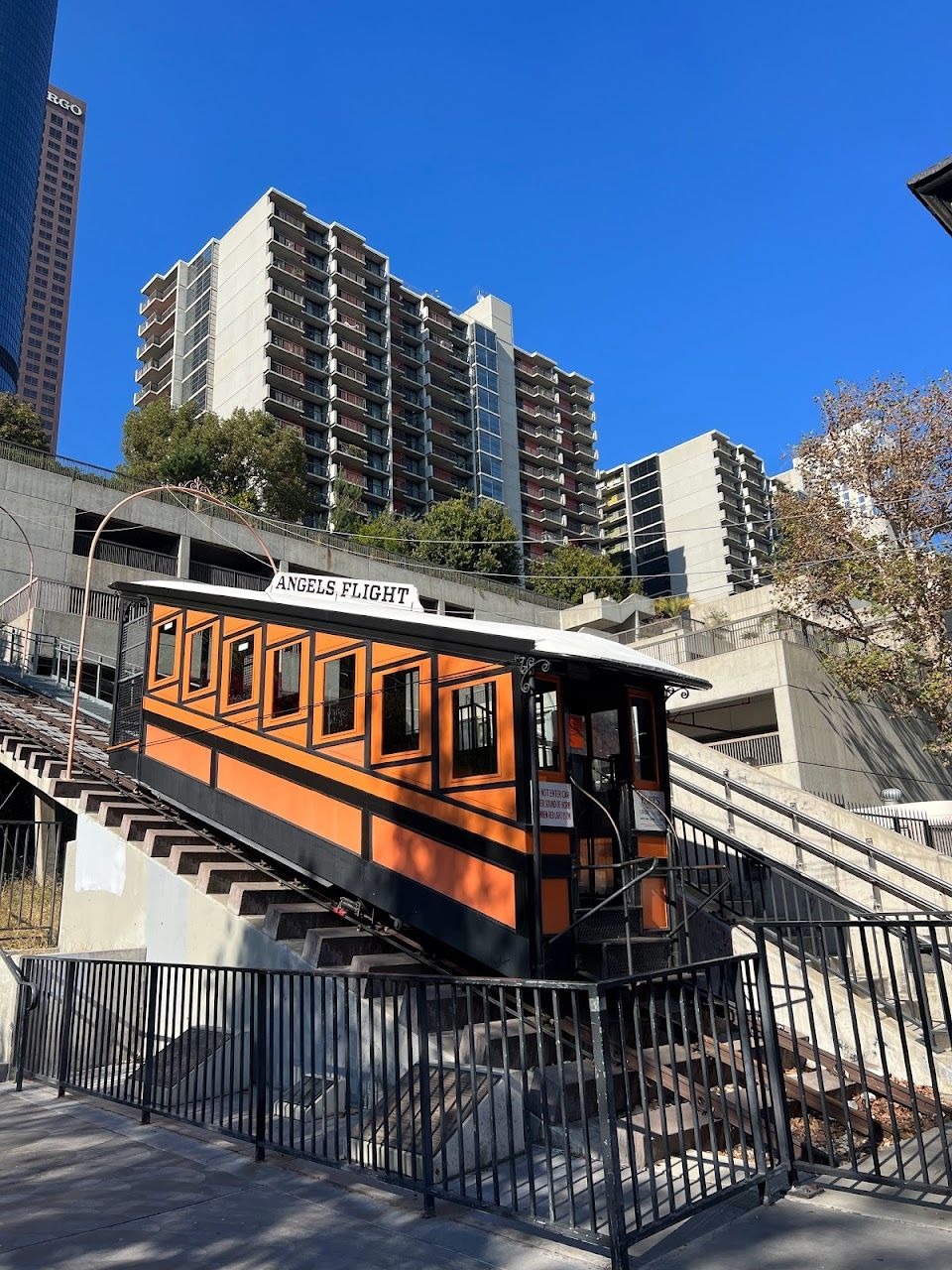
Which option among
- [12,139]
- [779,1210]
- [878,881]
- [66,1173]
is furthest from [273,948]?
[12,139]

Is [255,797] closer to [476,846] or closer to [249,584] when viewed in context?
[476,846]

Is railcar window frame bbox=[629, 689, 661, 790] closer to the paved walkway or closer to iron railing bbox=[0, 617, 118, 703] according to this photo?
the paved walkway

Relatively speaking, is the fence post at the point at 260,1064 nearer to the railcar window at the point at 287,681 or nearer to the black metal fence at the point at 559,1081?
the black metal fence at the point at 559,1081

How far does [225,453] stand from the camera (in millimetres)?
51812

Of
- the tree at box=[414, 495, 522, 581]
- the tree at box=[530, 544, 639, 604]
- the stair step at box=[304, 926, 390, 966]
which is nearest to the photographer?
the stair step at box=[304, 926, 390, 966]

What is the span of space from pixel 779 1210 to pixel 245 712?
8.88m

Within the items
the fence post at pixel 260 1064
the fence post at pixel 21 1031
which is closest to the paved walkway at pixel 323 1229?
the fence post at pixel 260 1064

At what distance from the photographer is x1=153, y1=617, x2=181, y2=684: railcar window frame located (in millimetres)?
13820

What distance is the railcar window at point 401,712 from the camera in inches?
380

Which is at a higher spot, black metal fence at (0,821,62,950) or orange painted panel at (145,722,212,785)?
orange painted panel at (145,722,212,785)

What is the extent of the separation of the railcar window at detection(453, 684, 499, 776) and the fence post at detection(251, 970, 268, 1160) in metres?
3.25

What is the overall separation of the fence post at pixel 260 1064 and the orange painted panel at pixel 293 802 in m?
3.75

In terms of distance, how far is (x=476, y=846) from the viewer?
28.7ft

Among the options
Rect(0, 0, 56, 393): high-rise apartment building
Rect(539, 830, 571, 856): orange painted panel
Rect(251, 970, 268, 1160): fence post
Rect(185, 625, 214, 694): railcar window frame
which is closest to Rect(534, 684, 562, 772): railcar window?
Rect(539, 830, 571, 856): orange painted panel
